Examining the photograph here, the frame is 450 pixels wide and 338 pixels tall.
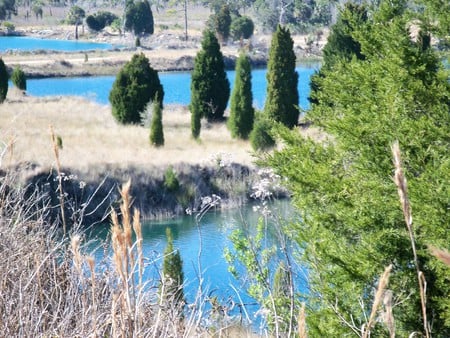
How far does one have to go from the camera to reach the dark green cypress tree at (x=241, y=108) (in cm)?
2480

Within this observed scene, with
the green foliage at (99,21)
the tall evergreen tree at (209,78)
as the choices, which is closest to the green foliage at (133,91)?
the tall evergreen tree at (209,78)

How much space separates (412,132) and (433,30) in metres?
1.81

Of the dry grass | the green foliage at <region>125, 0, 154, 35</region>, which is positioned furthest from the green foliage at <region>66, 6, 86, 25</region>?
the dry grass

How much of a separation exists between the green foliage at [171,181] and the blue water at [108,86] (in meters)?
14.2

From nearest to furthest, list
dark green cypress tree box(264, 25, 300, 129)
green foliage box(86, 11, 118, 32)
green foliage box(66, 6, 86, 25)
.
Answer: dark green cypress tree box(264, 25, 300, 129)
green foliage box(86, 11, 118, 32)
green foliage box(66, 6, 86, 25)

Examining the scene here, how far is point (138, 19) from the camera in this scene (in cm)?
6975

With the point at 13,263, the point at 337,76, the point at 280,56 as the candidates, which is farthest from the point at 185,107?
the point at 13,263

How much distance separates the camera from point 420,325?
307 inches

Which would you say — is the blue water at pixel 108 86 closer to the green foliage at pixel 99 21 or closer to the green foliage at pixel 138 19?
the green foliage at pixel 138 19

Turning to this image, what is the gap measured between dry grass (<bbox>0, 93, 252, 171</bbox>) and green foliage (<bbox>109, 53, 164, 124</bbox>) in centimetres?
52

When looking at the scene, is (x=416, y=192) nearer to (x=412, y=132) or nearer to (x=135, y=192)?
(x=412, y=132)

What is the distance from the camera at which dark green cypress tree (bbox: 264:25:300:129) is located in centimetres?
2473

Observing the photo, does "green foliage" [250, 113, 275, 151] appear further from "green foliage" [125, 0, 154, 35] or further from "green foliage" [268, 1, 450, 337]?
"green foliage" [125, 0, 154, 35]

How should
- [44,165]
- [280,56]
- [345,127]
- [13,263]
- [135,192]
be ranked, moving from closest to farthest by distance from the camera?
[13,263]
[345,127]
[44,165]
[135,192]
[280,56]
